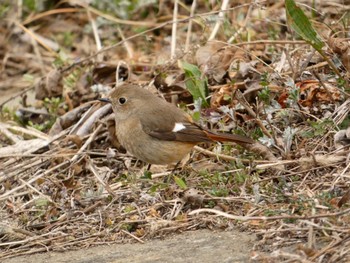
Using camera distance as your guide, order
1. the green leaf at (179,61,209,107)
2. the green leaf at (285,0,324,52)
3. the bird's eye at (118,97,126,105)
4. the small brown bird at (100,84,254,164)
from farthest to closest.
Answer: the bird's eye at (118,97,126,105)
the green leaf at (179,61,209,107)
the small brown bird at (100,84,254,164)
the green leaf at (285,0,324,52)

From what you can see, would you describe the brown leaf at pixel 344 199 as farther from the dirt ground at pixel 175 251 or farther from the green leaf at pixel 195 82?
the green leaf at pixel 195 82

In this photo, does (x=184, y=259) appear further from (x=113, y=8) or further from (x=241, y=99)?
(x=113, y=8)

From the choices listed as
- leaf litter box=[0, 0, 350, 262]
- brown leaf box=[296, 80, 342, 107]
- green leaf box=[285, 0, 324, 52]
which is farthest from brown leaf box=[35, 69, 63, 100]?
green leaf box=[285, 0, 324, 52]

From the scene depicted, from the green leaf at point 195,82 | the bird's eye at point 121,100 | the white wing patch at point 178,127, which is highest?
the green leaf at point 195,82

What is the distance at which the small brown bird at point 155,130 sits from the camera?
574cm

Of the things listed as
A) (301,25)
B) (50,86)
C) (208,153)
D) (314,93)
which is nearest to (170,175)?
(208,153)

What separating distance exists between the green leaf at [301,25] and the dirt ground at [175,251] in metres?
1.53

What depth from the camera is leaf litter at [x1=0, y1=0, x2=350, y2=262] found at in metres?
4.46

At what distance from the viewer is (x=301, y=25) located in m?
5.22

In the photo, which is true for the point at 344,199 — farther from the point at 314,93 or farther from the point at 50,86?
the point at 50,86

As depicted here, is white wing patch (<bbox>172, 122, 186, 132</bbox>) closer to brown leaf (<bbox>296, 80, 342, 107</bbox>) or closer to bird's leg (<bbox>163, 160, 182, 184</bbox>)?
bird's leg (<bbox>163, 160, 182, 184</bbox>)

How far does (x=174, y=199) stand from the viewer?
5051 millimetres

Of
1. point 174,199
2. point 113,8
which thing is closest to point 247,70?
point 174,199

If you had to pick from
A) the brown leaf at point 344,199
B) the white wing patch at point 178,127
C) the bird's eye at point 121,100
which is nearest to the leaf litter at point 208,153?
the brown leaf at point 344,199
